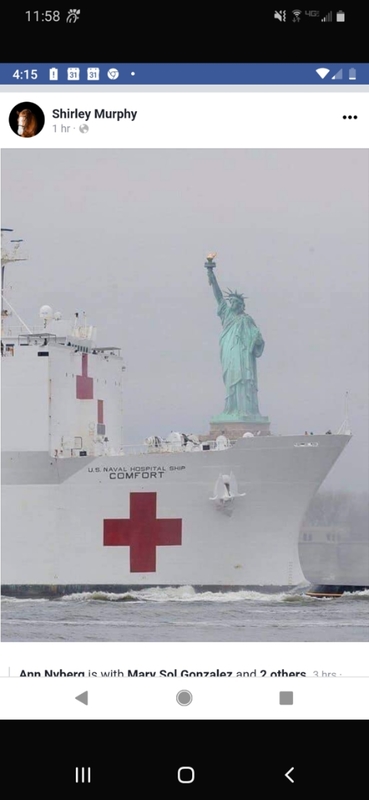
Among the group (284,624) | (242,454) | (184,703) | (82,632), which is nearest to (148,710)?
(184,703)

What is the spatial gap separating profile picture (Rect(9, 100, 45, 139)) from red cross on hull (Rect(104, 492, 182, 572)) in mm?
15639

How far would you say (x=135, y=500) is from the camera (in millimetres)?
21922

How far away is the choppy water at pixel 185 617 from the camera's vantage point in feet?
54.2

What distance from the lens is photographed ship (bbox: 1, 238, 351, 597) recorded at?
2191 centimetres

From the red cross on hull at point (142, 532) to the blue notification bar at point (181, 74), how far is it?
52.2 feet

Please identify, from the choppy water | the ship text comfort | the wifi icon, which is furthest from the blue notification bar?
the choppy water

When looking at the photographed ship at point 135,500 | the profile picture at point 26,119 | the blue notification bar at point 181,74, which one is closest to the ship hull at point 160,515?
the photographed ship at point 135,500

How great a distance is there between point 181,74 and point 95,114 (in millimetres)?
443
